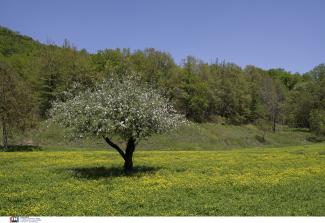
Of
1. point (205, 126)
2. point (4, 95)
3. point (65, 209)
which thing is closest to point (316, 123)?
point (205, 126)

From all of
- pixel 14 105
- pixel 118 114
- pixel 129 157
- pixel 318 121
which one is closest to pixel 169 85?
pixel 318 121

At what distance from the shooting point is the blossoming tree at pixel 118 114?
99.3ft

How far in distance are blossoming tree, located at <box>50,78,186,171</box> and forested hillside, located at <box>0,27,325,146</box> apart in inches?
1280

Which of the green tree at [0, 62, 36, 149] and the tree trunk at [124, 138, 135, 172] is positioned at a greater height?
the green tree at [0, 62, 36, 149]

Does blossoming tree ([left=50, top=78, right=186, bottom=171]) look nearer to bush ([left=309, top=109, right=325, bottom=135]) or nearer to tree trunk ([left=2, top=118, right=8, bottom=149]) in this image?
tree trunk ([left=2, top=118, right=8, bottom=149])

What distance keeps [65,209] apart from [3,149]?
4516 cm

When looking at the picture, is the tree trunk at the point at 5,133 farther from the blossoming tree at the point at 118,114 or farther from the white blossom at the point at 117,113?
the white blossom at the point at 117,113

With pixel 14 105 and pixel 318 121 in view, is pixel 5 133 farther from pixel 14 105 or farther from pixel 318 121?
pixel 318 121

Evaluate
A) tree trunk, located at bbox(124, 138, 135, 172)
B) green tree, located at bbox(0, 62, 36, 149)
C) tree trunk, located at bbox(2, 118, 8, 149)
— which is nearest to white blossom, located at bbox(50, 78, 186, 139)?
tree trunk, located at bbox(124, 138, 135, 172)

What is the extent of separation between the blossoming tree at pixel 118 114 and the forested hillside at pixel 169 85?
3251cm

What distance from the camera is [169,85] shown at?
355 ft

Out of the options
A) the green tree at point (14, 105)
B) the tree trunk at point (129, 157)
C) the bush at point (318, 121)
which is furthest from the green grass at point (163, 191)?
the bush at point (318, 121)

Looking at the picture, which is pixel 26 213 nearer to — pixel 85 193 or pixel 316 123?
pixel 85 193

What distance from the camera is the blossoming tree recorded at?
30.3 m
